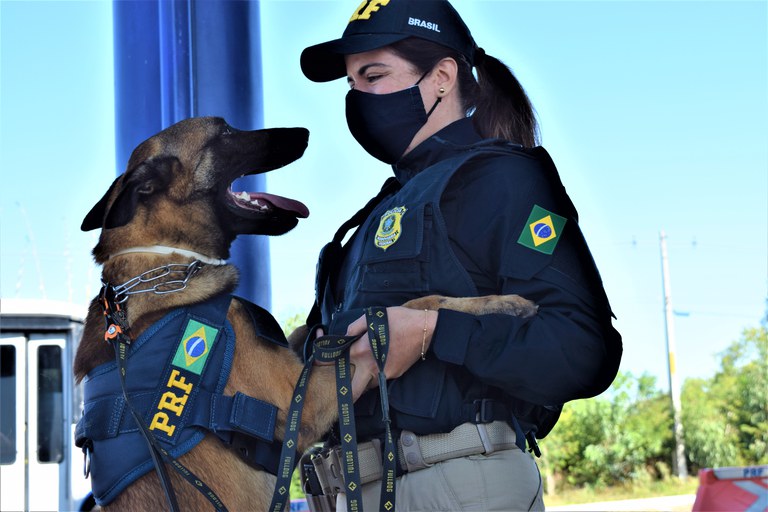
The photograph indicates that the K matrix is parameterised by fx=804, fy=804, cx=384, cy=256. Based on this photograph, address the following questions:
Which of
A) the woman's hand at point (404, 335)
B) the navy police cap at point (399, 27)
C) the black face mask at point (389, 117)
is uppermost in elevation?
the navy police cap at point (399, 27)

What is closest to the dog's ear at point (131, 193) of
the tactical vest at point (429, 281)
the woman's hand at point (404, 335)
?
the tactical vest at point (429, 281)

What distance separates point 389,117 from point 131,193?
2.75 feet

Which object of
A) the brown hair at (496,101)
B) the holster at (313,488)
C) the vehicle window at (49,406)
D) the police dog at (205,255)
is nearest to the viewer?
the police dog at (205,255)

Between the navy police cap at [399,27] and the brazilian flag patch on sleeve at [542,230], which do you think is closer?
the brazilian flag patch on sleeve at [542,230]

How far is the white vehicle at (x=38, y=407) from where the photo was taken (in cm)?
829

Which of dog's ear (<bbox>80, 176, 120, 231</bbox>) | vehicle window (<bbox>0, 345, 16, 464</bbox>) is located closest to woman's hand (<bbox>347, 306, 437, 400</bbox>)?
dog's ear (<bbox>80, 176, 120, 231</bbox>)

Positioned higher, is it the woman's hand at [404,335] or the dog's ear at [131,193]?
the dog's ear at [131,193]

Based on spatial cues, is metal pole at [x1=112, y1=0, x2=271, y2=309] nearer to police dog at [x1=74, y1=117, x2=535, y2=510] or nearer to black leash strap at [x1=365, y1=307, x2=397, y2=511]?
police dog at [x1=74, y1=117, x2=535, y2=510]

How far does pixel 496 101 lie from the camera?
2447mm

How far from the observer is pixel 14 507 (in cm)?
832

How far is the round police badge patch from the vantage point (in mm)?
2100

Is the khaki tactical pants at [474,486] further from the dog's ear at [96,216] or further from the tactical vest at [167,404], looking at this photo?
the dog's ear at [96,216]

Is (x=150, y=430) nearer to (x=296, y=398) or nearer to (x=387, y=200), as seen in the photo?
(x=296, y=398)

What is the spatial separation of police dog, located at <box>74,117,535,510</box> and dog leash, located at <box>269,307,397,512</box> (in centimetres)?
19
